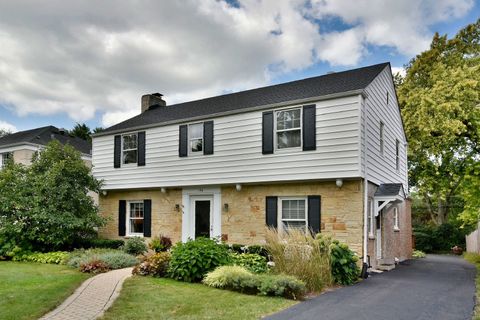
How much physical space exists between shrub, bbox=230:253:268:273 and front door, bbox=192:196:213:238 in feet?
13.2

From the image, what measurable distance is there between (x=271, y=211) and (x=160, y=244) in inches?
168

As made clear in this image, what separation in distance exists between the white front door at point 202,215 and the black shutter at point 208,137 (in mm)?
1749

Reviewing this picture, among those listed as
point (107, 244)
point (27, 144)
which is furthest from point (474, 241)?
point (27, 144)

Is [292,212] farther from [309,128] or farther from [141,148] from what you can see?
[141,148]

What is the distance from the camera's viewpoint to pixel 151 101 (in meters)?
20.2

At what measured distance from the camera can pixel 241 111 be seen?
42.9 ft

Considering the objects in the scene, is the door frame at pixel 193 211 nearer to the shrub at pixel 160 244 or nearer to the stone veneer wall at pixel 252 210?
the stone veneer wall at pixel 252 210

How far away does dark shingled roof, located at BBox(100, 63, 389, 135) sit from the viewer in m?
12.2

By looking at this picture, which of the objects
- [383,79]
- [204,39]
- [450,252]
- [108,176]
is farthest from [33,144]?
[450,252]

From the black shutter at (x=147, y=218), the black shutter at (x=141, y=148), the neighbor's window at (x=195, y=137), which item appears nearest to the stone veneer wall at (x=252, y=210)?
the black shutter at (x=147, y=218)

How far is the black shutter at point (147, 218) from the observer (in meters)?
15.4

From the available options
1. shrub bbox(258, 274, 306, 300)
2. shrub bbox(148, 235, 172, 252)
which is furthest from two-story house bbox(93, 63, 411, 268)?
shrub bbox(258, 274, 306, 300)

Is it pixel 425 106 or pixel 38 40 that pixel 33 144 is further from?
pixel 425 106

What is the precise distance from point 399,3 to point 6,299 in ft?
43.7
